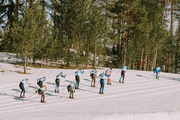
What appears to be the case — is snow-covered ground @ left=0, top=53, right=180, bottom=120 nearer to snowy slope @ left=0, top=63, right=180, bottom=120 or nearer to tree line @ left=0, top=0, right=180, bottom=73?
snowy slope @ left=0, top=63, right=180, bottom=120

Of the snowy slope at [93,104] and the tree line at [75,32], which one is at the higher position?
the tree line at [75,32]

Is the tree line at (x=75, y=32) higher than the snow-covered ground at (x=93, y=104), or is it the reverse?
the tree line at (x=75, y=32)

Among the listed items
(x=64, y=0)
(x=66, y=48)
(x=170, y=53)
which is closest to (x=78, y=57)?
(x=66, y=48)

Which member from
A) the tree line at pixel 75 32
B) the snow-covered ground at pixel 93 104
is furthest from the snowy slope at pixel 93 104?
the tree line at pixel 75 32

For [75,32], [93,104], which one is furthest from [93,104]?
[75,32]

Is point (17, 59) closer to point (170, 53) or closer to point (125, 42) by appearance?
point (125, 42)

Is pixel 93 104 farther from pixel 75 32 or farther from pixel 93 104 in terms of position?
pixel 75 32

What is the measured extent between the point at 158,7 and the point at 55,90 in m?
29.2

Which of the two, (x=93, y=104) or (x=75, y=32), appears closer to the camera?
(x=93, y=104)

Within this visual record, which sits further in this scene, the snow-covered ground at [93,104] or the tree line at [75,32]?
the tree line at [75,32]

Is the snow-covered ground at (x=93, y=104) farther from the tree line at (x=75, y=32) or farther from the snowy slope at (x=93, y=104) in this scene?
the tree line at (x=75, y=32)

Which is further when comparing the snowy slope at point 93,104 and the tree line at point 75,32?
the tree line at point 75,32

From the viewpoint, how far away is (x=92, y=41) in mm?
28406

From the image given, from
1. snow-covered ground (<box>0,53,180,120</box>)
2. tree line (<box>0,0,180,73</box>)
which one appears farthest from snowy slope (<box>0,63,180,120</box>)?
tree line (<box>0,0,180,73</box>)
